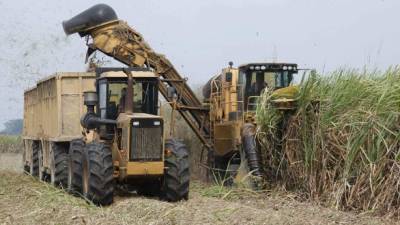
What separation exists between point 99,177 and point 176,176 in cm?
131

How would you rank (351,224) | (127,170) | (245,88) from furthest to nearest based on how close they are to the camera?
1. (245,88)
2. (127,170)
3. (351,224)

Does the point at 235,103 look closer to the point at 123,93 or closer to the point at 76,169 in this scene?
the point at 123,93

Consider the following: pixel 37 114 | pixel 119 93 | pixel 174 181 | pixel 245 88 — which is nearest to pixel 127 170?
pixel 174 181

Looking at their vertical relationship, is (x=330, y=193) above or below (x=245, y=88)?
below

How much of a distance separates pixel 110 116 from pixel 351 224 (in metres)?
4.96

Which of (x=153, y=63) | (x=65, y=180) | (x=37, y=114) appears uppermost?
(x=153, y=63)

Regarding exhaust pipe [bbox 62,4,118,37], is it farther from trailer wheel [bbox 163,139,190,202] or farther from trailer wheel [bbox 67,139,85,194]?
trailer wheel [bbox 163,139,190,202]

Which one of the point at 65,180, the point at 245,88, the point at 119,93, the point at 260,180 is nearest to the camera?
the point at 119,93

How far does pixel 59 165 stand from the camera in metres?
15.0

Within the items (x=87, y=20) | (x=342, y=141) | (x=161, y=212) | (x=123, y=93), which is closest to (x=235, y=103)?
(x=87, y=20)

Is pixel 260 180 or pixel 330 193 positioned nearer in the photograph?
pixel 330 193

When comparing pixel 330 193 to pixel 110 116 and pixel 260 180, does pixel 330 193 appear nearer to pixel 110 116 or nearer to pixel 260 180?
pixel 260 180

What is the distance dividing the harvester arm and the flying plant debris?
4409mm

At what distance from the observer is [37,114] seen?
60.1 feet
